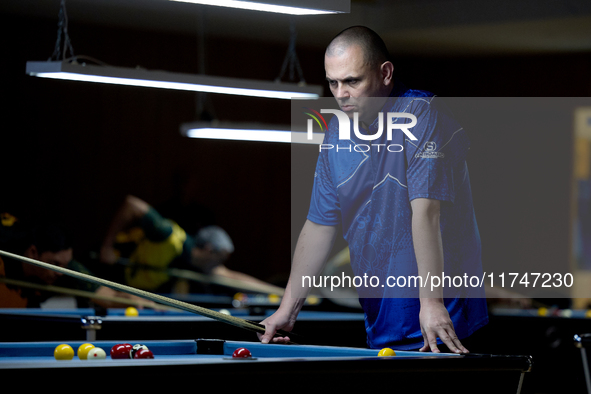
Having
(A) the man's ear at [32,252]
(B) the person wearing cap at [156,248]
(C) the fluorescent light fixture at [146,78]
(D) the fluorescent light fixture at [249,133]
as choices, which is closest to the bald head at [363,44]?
(C) the fluorescent light fixture at [146,78]

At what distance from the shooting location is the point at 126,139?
308 inches

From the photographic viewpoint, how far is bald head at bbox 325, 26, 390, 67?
2.43 m

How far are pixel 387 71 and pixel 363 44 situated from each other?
0.38 ft

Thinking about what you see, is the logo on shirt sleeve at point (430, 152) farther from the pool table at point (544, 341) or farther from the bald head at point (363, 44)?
the pool table at point (544, 341)

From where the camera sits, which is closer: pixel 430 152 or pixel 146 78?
pixel 430 152

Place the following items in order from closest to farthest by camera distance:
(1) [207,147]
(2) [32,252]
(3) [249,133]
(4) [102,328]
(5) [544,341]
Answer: (4) [102,328] < (2) [32,252] < (5) [544,341] < (3) [249,133] < (1) [207,147]

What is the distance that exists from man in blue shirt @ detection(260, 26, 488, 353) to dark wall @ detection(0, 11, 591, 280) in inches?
186

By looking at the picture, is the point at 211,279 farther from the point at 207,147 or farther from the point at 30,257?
the point at 30,257

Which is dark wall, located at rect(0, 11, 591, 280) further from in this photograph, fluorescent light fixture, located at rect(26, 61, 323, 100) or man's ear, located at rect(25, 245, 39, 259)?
fluorescent light fixture, located at rect(26, 61, 323, 100)

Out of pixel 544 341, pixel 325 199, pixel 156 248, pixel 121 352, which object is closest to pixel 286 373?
pixel 121 352

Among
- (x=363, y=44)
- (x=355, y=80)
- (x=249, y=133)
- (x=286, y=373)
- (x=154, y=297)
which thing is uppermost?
(x=249, y=133)

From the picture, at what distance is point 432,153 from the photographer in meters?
2.35

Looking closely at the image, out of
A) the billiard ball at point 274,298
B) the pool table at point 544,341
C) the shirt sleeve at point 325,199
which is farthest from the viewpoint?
the billiard ball at point 274,298

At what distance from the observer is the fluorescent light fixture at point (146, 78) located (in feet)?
11.1
